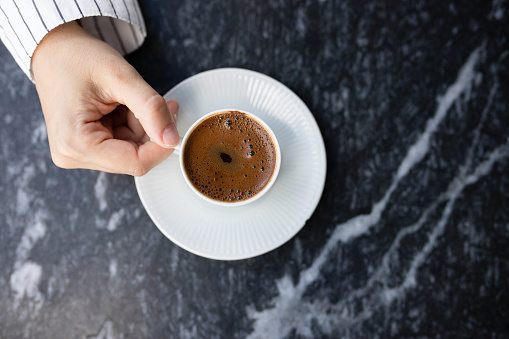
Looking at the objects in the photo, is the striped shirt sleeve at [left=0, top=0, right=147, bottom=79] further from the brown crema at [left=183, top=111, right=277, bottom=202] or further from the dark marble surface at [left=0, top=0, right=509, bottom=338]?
the brown crema at [left=183, top=111, right=277, bottom=202]

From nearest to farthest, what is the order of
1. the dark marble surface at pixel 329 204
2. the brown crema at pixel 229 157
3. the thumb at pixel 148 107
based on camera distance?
the thumb at pixel 148 107 < the brown crema at pixel 229 157 < the dark marble surface at pixel 329 204

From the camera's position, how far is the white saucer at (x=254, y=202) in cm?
98

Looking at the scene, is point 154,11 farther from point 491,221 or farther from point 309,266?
point 491,221

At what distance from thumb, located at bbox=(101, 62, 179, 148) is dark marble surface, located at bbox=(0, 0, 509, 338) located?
10.3 inches

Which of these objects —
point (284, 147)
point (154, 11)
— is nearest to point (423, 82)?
point (284, 147)

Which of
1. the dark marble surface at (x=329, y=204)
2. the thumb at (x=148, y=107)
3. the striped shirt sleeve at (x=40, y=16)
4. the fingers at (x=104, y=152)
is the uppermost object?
the striped shirt sleeve at (x=40, y=16)

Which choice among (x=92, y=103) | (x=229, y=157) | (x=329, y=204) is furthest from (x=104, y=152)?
(x=329, y=204)

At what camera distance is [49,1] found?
893mm

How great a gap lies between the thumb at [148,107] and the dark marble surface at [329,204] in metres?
0.26

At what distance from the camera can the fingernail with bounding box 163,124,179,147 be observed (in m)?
0.86

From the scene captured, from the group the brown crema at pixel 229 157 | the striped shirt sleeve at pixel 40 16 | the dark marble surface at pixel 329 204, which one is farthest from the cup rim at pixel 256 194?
the striped shirt sleeve at pixel 40 16

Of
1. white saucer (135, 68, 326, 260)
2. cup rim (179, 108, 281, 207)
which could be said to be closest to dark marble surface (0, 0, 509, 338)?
white saucer (135, 68, 326, 260)

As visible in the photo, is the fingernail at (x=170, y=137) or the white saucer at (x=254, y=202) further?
the white saucer at (x=254, y=202)

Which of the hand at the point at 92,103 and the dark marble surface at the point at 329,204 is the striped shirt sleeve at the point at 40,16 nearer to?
the hand at the point at 92,103
